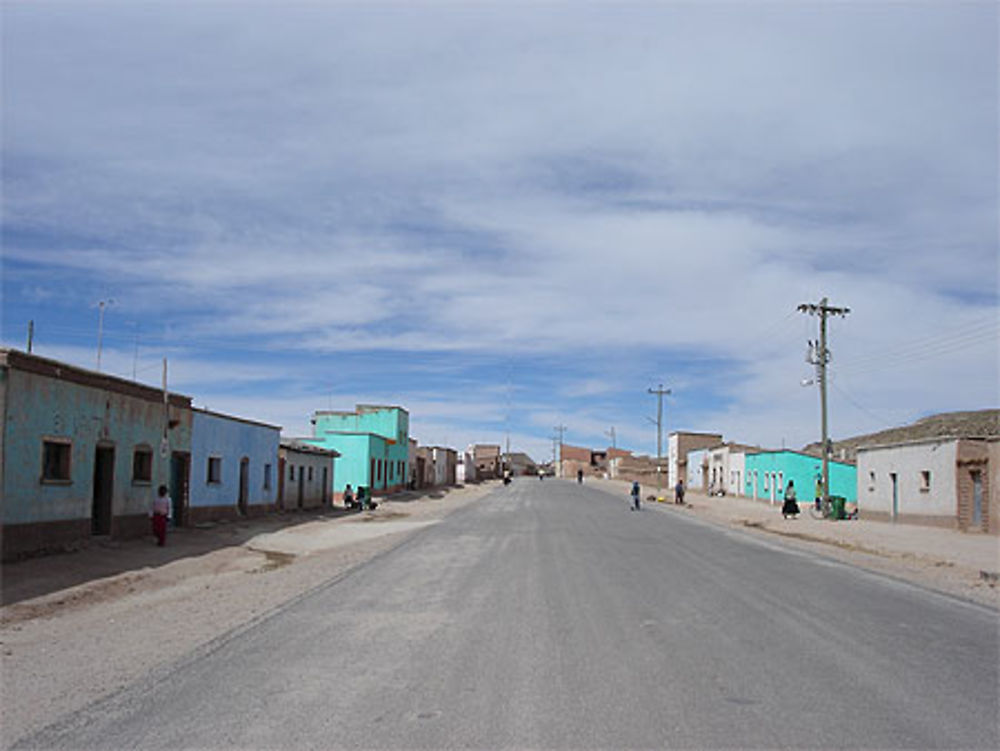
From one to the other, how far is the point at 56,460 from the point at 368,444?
131 feet

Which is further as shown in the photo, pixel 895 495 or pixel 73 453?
pixel 895 495

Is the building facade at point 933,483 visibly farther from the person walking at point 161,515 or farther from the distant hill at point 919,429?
the distant hill at point 919,429

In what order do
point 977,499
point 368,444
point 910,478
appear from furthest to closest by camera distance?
1. point 368,444
2. point 910,478
3. point 977,499

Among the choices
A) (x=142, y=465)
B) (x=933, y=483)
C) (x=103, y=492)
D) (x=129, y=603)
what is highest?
(x=142, y=465)

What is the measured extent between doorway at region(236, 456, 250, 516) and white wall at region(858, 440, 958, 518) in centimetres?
2592

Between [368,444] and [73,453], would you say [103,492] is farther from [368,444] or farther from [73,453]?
[368,444]

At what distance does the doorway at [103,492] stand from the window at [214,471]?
27.4 feet

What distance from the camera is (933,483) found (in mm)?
34375

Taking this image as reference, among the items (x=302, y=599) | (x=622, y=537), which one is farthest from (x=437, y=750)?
(x=622, y=537)

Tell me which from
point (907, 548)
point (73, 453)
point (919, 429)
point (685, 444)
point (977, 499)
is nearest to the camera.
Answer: point (73, 453)

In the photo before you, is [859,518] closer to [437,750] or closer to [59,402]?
[59,402]

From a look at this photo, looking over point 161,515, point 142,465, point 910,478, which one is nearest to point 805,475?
point 910,478

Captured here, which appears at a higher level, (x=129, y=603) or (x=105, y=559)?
(x=105, y=559)

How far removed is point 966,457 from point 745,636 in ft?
83.5
